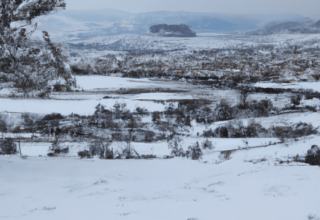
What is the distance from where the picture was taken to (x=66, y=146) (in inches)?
344

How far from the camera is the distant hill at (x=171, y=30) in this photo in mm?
94375

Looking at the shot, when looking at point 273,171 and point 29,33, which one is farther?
point 29,33

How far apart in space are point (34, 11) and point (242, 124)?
10020mm

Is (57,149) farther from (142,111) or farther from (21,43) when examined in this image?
(142,111)

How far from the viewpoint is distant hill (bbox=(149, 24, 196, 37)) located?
94375mm

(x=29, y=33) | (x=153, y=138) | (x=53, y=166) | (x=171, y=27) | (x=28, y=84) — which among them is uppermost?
(x=171, y=27)

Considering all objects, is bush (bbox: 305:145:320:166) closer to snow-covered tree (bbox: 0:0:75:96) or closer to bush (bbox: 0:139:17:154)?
snow-covered tree (bbox: 0:0:75:96)

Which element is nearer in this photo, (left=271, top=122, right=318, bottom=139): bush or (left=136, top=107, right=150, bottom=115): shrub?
(left=271, top=122, right=318, bottom=139): bush

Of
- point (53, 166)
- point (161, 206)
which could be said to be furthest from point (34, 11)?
point (161, 206)

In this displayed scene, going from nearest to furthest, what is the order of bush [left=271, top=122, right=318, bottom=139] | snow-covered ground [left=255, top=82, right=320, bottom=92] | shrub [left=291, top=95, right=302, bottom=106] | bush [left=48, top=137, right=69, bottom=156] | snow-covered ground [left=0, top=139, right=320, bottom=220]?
snow-covered ground [left=0, top=139, right=320, bottom=220], bush [left=48, top=137, right=69, bottom=156], bush [left=271, top=122, right=318, bottom=139], shrub [left=291, top=95, right=302, bottom=106], snow-covered ground [left=255, top=82, right=320, bottom=92]

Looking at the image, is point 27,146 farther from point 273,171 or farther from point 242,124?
point 242,124

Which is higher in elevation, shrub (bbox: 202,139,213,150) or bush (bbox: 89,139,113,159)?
bush (bbox: 89,139,113,159)

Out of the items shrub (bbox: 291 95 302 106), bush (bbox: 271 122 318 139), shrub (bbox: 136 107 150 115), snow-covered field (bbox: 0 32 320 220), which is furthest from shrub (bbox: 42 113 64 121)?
shrub (bbox: 291 95 302 106)

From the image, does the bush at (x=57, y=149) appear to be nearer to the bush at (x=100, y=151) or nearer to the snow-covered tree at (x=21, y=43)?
the bush at (x=100, y=151)
